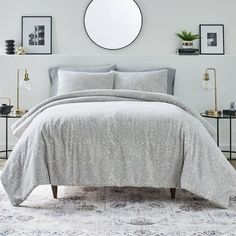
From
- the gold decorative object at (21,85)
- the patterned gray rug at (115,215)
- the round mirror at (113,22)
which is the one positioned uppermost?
the round mirror at (113,22)

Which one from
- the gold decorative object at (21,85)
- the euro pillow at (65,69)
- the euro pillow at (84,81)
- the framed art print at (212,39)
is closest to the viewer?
the euro pillow at (84,81)

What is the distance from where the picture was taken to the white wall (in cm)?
509

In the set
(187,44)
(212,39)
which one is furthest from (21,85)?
(212,39)

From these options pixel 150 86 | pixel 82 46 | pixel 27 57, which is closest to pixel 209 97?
pixel 150 86

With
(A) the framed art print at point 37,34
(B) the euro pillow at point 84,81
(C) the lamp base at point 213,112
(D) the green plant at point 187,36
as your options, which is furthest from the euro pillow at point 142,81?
(A) the framed art print at point 37,34

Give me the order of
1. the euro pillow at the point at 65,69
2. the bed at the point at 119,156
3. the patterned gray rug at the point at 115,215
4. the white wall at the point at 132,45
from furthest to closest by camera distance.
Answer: the white wall at the point at 132,45 < the euro pillow at the point at 65,69 < the bed at the point at 119,156 < the patterned gray rug at the point at 115,215

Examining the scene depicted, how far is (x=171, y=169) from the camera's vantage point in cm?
292

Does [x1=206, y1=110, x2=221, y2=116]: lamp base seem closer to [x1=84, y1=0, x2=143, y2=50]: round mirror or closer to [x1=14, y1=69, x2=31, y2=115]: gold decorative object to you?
[x1=84, y1=0, x2=143, y2=50]: round mirror

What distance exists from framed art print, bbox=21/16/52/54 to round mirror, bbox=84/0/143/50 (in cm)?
45

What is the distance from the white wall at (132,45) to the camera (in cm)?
509

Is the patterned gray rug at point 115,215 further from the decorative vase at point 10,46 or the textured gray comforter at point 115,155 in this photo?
the decorative vase at point 10,46

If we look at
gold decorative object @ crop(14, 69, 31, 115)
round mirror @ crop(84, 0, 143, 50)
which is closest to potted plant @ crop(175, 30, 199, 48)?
round mirror @ crop(84, 0, 143, 50)

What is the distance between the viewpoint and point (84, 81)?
462cm

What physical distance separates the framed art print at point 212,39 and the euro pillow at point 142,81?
81 centimetres
